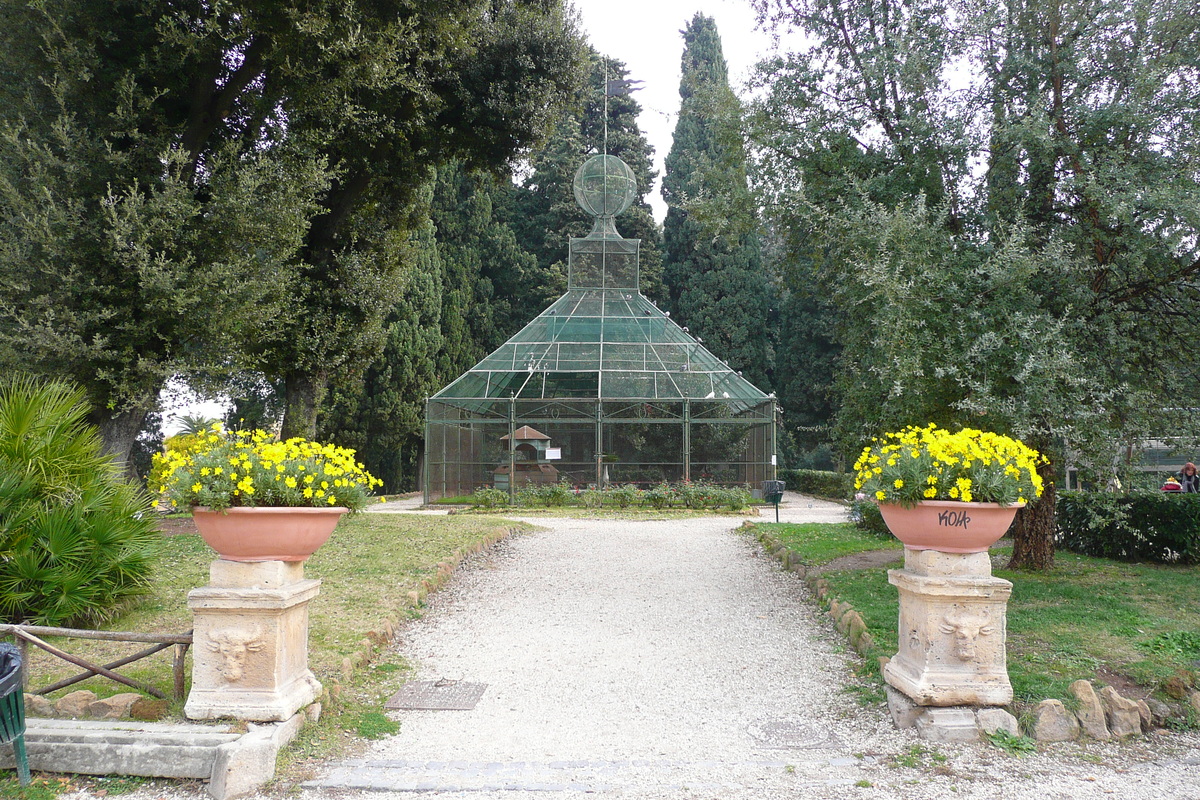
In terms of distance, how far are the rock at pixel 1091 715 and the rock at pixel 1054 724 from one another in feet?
0.17

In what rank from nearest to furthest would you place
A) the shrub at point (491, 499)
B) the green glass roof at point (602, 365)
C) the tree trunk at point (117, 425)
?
1. the tree trunk at point (117, 425)
2. the shrub at point (491, 499)
3. the green glass roof at point (602, 365)

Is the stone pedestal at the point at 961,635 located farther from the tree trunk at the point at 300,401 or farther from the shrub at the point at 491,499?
the shrub at the point at 491,499

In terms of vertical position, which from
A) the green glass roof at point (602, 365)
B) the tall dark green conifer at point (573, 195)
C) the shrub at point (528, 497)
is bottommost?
the shrub at point (528, 497)

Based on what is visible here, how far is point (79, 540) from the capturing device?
499cm

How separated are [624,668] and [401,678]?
1.47 m

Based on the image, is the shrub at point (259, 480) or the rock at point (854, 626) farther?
the rock at point (854, 626)

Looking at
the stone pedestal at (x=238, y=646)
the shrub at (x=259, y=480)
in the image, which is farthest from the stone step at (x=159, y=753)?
the shrub at (x=259, y=480)

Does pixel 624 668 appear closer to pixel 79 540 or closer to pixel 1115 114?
pixel 79 540

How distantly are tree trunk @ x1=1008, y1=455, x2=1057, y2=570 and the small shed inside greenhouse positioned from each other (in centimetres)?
985

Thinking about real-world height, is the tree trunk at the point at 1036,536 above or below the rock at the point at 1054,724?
above

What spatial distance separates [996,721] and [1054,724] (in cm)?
28

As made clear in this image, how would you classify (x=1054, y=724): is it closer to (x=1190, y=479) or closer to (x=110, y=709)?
(x=110, y=709)

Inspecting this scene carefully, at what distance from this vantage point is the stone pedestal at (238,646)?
3.79 meters

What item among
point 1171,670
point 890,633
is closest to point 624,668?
point 890,633
